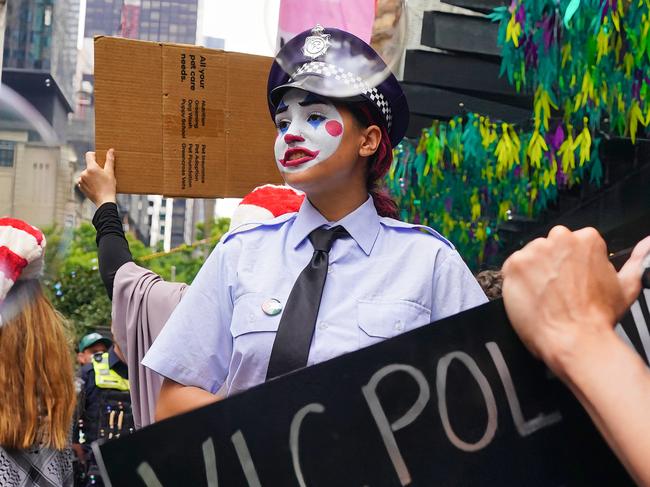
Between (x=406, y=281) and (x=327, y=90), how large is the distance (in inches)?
17.8

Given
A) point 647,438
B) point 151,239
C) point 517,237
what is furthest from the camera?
point 151,239

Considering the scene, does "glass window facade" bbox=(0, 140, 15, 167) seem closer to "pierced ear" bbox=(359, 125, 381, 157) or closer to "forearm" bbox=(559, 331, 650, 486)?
"pierced ear" bbox=(359, 125, 381, 157)

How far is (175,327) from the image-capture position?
7.23 feet

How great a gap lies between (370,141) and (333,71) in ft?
0.66

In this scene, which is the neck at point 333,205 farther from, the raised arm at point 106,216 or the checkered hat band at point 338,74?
the raised arm at point 106,216

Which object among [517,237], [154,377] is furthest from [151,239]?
[154,377]

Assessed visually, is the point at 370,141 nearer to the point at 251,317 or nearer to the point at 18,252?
the point at 251,317

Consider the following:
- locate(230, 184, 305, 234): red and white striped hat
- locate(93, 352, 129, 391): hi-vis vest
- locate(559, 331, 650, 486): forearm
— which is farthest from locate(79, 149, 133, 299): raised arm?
locate(93, 352, 129, 391): hi-vis vest

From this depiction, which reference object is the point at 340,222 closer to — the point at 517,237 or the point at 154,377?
the point at 154,377

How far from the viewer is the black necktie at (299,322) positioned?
2.11 meters

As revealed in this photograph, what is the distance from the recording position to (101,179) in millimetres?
3633

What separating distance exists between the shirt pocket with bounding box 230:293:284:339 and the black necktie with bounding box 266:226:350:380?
23 millimetres

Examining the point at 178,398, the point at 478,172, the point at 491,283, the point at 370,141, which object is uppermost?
the point at 370,141

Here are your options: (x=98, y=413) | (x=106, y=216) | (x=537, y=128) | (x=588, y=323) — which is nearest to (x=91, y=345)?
(x=98, y=413)
